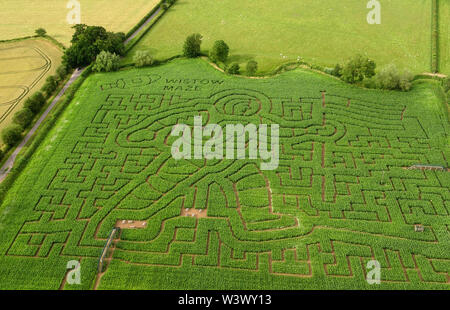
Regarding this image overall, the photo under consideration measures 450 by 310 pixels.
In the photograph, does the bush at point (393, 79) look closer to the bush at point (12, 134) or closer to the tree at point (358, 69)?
the tree at point (358, 69)

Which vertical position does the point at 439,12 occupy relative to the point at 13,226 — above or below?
above

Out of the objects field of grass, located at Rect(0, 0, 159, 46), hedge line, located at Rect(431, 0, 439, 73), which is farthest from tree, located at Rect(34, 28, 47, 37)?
hedge line, located at Rect(431, 0, 439, 73)

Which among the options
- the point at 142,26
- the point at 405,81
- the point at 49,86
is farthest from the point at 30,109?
the point at 405,81

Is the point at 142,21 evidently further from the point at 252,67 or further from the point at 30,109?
the point at 30,109

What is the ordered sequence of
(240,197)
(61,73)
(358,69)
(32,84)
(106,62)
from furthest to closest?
(106,62) → (61,73) → (32,84) → (358,69) → (240,197)

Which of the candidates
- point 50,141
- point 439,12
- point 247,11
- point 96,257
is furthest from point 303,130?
point 439,12
